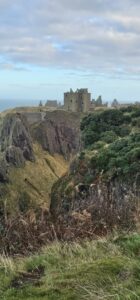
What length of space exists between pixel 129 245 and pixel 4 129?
513 feet

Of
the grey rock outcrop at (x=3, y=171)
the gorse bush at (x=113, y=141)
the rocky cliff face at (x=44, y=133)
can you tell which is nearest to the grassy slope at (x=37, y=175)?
the grey rock outcrop at (x=3, y=171)

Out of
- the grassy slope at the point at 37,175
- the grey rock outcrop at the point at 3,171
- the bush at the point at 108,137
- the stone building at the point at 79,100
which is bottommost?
the grassy slope at the point at 37,175

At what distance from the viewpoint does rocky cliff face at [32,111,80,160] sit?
523 ft

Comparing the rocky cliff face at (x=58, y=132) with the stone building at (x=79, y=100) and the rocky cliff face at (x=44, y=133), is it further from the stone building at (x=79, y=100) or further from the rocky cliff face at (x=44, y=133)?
the stone building at (x=79, y=100)

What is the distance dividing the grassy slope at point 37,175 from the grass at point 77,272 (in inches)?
3929

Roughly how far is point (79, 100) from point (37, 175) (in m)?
33.5

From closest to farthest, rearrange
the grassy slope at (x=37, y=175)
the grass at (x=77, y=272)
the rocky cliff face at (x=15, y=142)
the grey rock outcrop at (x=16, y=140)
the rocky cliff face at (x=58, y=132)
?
the grass at (x=77, y=272)
the grassy slope at (x=37, y=175)
the rocky cliff face at (x=15, y=142)
the grey rock outcrop at (x=16, y=140)
the rocky cliff face at (x=58, y=132)

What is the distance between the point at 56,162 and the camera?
492ft

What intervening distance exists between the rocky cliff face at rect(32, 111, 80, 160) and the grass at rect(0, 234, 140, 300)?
150634mm

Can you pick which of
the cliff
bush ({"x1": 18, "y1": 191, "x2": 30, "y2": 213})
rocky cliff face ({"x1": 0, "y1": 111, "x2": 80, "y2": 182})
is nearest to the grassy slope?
rocky cliff face ({"x1": 0, "y1": 111, "x2": 80, "y2": 182})

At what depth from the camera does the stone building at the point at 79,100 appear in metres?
156

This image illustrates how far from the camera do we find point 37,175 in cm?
13538

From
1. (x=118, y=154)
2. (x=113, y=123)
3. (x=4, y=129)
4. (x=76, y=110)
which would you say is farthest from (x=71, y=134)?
(x=118, y=154)

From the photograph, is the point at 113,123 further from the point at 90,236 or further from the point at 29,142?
the point at 29,142
